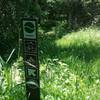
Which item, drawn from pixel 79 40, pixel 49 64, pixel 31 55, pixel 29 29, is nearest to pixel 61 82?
pixel 49 64

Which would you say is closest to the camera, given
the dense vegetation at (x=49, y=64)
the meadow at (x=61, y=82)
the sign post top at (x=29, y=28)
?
the sign post top at (x=29, y=28)

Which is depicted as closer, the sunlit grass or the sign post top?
the sign post top

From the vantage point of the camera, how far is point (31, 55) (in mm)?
3424

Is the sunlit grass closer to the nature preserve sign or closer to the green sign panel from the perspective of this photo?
the nature preserve sign

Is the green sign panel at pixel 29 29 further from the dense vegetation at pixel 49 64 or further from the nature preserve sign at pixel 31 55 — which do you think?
the dense vegetation at pixel 49 64

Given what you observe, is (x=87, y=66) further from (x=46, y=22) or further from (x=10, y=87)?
(x=46, y=22)

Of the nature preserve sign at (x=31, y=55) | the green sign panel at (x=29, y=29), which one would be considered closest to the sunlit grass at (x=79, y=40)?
the nature preserve sign at (x=31, y=55)

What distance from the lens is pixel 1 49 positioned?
892 cm

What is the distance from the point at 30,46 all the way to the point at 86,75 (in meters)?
2.35

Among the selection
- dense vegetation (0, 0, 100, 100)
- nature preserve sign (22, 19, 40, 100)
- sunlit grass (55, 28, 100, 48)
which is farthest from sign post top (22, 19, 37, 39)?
sunlit grass (55, 28, 100, 48)

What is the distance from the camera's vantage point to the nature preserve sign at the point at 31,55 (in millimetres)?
3348

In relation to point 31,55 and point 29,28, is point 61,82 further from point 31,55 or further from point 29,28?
point 29,28

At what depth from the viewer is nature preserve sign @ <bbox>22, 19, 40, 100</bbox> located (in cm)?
335

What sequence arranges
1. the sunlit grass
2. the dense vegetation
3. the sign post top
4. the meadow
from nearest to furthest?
the sign post top < the meadow < the dense vegetation < the sunlit grass
